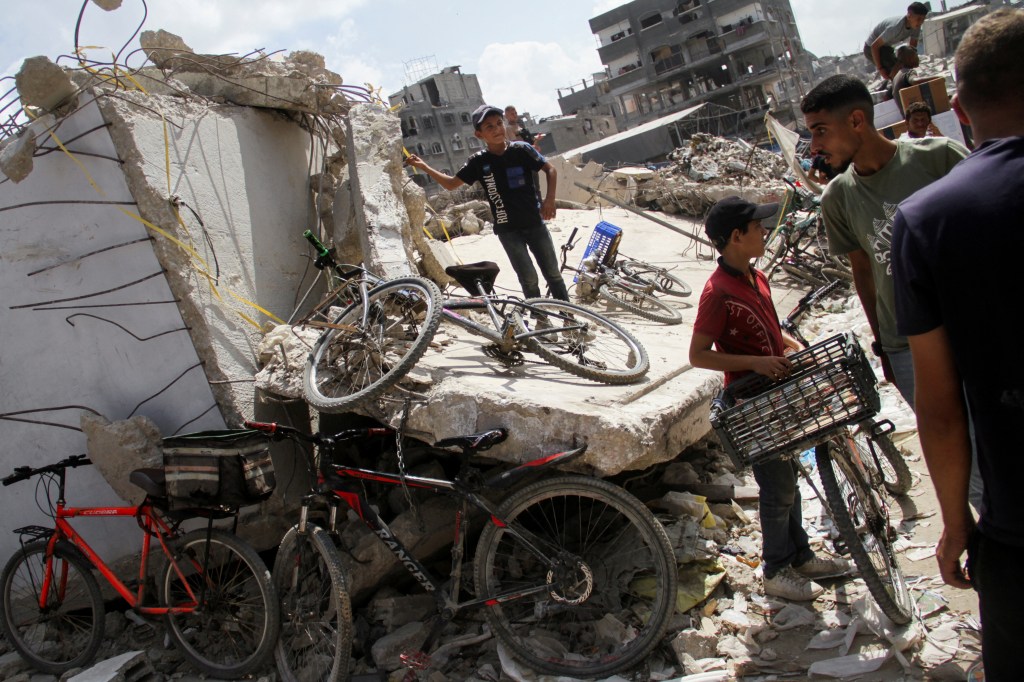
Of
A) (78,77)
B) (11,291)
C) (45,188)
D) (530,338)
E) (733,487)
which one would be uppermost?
(78,77)

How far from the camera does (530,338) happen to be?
4734mm

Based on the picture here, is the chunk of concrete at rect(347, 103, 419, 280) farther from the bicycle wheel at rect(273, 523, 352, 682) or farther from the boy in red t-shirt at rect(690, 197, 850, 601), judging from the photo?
the boy in red t-shirt at rect(690, 197, 850, 601)

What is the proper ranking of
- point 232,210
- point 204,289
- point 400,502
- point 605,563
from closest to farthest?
point 605,563 → point 400,502 → point 204,289 → point 232,210

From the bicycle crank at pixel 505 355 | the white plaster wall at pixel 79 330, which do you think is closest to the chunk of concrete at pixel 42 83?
the white plaster wall at pixel 79 330

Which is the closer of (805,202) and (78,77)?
(78,77)

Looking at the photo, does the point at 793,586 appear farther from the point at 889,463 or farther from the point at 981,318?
the point at 981,318

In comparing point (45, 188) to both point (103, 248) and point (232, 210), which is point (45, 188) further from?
point (232, 210)

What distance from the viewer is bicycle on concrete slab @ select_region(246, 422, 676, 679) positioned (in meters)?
3.38

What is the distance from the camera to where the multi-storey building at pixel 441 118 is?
178 feet

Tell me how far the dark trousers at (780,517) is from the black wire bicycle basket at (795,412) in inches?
14.8

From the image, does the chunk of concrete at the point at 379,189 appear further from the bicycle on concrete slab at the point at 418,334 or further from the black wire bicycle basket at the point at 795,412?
the black wire bicycle basket at the point at 795,412

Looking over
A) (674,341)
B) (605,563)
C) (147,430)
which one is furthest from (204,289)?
(674,341)

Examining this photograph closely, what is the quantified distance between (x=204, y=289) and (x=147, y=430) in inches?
44.0

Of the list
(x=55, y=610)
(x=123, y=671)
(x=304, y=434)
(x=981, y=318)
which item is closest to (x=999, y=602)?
(x=981, y=318)
